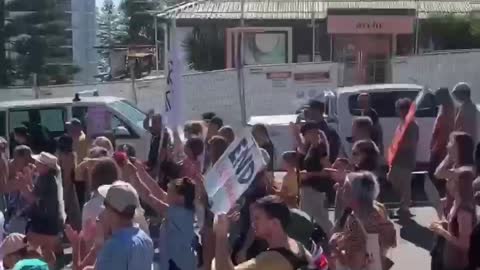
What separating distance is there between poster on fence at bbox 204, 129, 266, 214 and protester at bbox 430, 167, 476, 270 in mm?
1720

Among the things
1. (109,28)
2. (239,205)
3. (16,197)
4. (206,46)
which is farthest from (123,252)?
(109,28)

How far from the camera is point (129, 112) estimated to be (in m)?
17.8

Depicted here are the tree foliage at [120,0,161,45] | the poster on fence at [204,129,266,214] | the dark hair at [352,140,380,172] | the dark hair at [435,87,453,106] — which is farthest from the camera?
the tree foliage at [120,0,161,45]

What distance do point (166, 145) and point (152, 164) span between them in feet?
6.49

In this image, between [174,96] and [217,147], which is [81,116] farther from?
[217,147]

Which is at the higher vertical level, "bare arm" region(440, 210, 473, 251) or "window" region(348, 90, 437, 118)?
"window" region(348, 90, 437, 118)

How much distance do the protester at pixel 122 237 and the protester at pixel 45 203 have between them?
3683mm

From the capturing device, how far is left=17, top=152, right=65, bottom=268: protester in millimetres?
9859

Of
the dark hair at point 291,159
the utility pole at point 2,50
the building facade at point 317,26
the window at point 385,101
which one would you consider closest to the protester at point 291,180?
the dark hair at point 291,159

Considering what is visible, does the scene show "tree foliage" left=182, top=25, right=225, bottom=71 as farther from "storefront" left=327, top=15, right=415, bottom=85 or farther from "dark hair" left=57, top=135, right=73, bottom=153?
"dark hair" left=57, top=135, right=73, bottom=153

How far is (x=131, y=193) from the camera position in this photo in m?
6.14

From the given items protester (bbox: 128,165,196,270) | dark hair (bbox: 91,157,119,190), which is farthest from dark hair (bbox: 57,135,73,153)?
dark hair (bbox: 91,157,119,190)

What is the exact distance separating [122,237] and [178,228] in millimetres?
1960

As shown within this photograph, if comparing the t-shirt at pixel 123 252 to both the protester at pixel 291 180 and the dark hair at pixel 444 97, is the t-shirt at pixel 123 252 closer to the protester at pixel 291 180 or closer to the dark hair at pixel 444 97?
the protester at pixel 291 180
